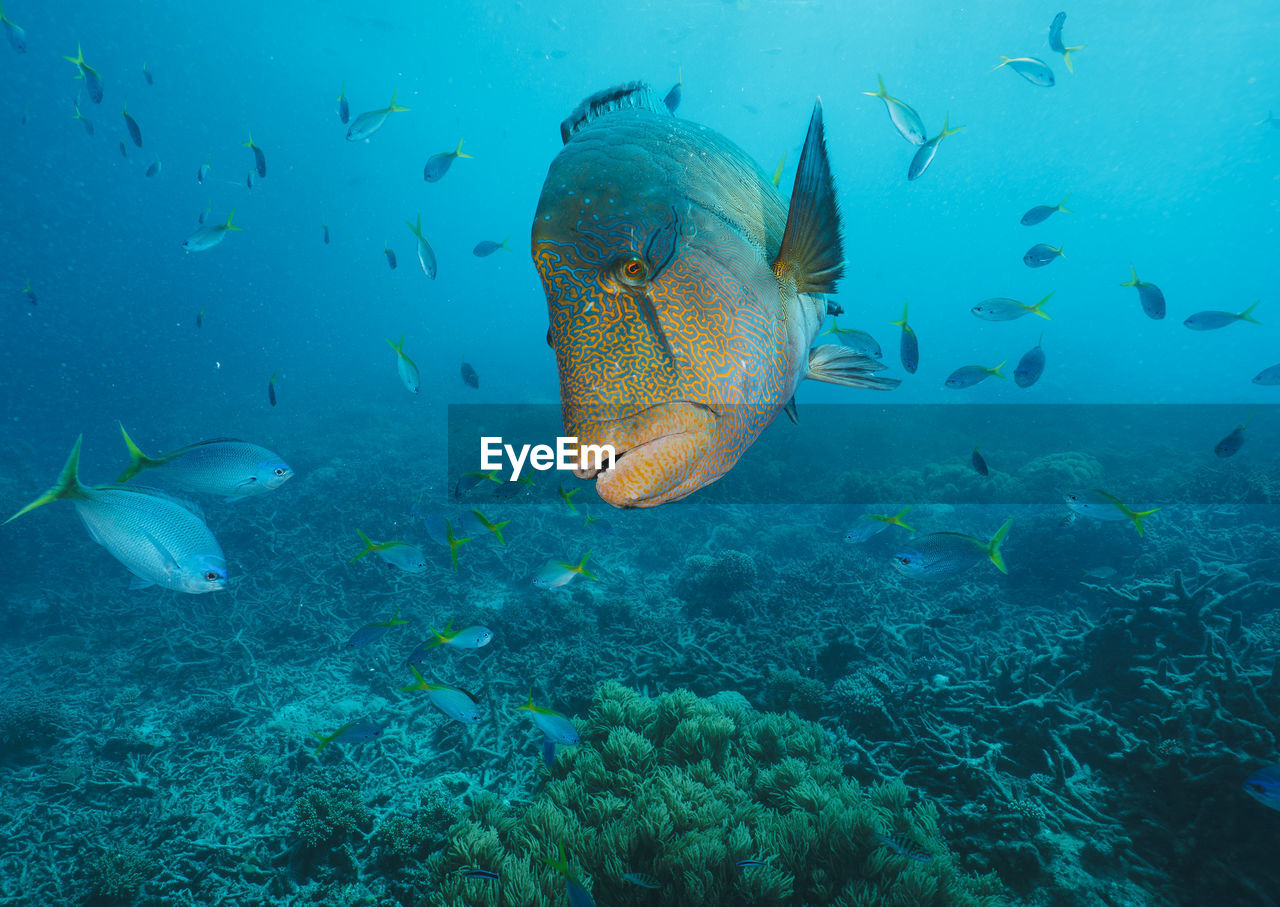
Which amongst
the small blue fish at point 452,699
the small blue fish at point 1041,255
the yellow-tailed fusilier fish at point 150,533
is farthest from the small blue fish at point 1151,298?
the yellow-tailed fusilier fish at point 150,533

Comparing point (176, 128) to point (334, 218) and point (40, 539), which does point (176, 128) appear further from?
point (40, 539)

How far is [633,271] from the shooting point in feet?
2.68

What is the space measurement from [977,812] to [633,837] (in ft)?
9.06

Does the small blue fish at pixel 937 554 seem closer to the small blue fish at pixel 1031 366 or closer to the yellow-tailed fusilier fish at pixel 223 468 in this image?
the small blue fish at pixel 1031 366

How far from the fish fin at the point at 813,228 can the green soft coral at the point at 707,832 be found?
3.28 m

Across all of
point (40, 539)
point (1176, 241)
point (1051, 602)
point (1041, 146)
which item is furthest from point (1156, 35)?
point (40, 539)

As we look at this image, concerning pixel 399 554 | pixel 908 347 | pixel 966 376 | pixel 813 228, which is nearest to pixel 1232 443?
pixel 966 376

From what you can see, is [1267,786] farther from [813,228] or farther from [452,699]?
[452,699]

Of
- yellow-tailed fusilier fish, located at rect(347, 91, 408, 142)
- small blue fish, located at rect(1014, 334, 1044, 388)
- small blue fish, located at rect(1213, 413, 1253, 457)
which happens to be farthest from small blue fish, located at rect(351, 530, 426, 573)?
small blue fish, located at rect(1213, 413, 1253, 457)

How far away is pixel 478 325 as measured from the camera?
92312mm

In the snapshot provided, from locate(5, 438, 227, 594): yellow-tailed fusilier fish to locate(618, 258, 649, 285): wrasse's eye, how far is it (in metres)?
2.94

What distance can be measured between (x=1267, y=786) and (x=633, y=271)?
4532 mm

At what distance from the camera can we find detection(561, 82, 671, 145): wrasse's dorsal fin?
1.34 metres

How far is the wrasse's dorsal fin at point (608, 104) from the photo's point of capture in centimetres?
134
